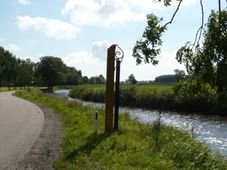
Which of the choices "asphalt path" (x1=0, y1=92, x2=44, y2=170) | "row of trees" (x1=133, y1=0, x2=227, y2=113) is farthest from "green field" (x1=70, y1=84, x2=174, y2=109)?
"row of trees" (x1=133, y1=0, x2=227, y2=113)

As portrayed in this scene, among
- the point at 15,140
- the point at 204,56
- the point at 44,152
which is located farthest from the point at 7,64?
the point at 204,56

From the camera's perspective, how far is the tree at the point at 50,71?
136875 mm

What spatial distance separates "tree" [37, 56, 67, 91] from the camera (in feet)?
A: 449

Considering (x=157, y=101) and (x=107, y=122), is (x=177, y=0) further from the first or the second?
(x=157, y=101)

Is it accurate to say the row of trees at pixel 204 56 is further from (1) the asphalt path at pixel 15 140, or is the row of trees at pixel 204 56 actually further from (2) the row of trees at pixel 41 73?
(2) the row of trees at pixel 41 73

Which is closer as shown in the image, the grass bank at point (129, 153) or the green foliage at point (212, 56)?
the green foliage at point (212, 56)

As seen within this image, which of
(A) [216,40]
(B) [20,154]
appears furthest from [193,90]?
(B) [20,154]

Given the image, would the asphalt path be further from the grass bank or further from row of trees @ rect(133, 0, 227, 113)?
row of trees @ rect(133, 0, 227, 113)

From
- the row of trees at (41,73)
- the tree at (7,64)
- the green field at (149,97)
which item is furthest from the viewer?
the row of trees at (41,73)

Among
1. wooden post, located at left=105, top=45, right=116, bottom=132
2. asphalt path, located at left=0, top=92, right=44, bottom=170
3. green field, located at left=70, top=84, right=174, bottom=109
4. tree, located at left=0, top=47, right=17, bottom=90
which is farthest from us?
tree, located at left=0, top=47, right=17, bottom=90

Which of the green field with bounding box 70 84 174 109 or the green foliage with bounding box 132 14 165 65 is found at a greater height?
the green foliage with bounding box 132 14 165 65

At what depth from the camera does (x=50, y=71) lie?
449 ft

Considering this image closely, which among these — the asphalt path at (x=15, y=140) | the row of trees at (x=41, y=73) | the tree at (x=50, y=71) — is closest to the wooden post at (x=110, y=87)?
the asphalt path at (x=15, y=140)

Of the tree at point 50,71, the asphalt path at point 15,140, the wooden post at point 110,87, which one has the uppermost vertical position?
the tree at point 50,71
